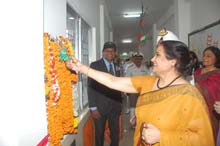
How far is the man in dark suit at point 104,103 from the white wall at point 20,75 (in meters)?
2.19

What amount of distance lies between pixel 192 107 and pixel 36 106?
83 centimetres

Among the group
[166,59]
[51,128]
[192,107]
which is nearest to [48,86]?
[51,128]

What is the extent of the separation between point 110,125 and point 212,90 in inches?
50.3

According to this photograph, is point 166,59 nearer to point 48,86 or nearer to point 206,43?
point 48,86

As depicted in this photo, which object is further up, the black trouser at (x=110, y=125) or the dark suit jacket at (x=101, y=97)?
the dark suit jacket at (x=101, y=97)

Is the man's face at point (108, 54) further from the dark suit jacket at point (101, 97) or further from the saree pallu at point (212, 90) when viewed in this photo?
the saree pallu at point (212, 90)

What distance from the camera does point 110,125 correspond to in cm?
365

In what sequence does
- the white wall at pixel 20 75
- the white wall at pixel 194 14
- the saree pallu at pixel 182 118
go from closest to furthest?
the white wall at pixel 20 75
the saree pallu at pixel 182 118
the white wall at pixel 194 14

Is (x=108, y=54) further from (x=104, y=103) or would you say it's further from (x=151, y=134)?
(x=151, y=134)

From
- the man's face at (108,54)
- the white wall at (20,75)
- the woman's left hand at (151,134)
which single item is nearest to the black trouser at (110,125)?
the man's face at (108,54)

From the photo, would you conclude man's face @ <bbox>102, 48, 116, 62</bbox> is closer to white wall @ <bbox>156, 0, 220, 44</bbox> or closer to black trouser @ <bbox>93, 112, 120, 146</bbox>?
black trouser @ <bbox>93, 112, 120, 146</bbox>

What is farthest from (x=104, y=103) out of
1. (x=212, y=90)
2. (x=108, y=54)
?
(x=212, y=90)

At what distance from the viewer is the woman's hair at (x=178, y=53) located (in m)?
1.68

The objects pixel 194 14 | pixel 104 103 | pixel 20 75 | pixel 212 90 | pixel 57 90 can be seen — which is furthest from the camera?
pixel 194 14
